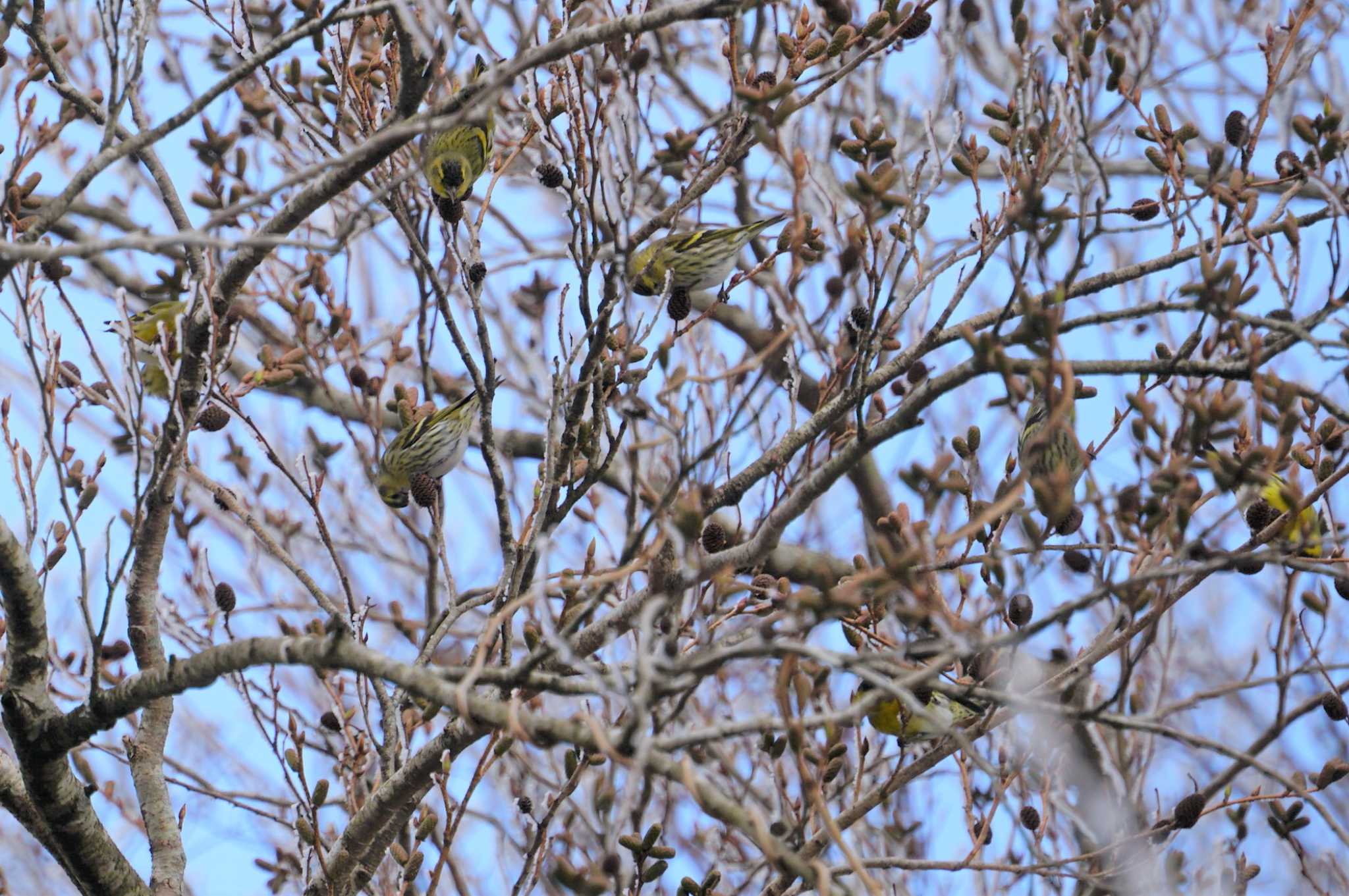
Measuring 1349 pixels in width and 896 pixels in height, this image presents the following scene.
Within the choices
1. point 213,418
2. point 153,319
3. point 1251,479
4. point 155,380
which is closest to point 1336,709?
point 1251,479

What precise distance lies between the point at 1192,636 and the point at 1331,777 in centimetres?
770

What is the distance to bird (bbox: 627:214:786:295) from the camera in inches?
201

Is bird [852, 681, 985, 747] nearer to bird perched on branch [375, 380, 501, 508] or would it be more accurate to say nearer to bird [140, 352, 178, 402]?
bird perched on branch [375, 380, 501, 508]

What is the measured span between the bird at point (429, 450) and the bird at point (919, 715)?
246cm

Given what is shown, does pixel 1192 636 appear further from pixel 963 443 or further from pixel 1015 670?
pixel 963 443

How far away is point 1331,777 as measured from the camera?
10.9 ft

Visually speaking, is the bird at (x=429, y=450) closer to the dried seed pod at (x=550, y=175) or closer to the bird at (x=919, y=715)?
the dried seed pod at (x=550, y=175)

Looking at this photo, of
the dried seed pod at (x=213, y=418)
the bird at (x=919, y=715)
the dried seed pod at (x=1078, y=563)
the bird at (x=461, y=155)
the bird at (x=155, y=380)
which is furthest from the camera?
the bird at (x=155, y=380)

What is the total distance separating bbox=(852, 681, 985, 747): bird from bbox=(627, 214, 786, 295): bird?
173cm

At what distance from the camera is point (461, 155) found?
4.36 m

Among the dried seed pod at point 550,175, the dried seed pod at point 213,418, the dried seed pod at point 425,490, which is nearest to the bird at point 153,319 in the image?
the dried seed pod at point 213,418

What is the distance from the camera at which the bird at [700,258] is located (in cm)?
509

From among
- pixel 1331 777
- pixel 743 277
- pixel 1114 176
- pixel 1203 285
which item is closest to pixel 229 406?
pixel 743 277

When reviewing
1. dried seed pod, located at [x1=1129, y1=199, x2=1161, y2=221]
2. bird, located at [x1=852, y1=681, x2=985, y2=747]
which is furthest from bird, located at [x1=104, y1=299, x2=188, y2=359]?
dried seed pod, located at [x1=1129, y1=199, x2=1161, y2=221]
